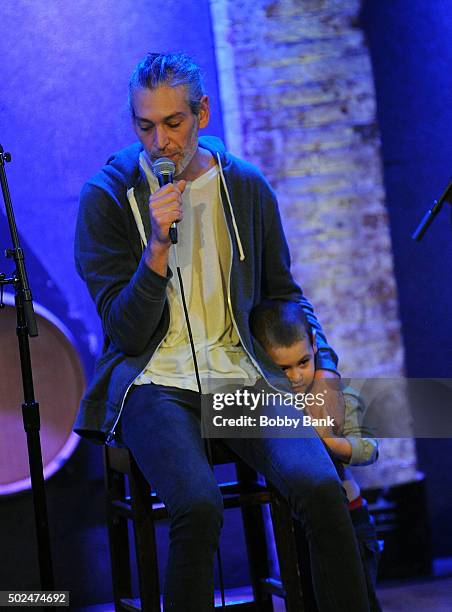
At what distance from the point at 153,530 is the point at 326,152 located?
56.3 inches

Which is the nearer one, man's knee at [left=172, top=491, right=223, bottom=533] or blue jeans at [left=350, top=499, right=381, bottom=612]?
man's knee at [left=172, top=491, right=223, bottom=533]

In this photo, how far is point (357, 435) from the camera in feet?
8.21

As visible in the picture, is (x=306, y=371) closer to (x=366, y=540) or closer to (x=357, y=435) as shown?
(x=357, y=435)

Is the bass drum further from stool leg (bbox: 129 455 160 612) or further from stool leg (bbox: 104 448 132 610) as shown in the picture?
stool leg (bbox: 129 455 160 612)

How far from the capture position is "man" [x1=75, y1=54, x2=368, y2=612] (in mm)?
2047

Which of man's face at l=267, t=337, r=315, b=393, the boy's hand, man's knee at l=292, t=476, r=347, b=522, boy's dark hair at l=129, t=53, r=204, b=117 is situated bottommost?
man's knee at l=292, t=476, r=347, b=522

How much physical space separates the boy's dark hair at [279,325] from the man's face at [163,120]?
1.50ft

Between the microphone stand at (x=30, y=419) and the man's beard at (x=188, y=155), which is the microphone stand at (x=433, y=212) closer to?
the man's beard at (x=188, y=155)

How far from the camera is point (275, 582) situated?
2.47 metres

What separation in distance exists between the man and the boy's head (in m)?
0.04

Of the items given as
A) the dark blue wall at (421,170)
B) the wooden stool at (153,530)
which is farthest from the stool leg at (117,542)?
the dark blue wall at (421,170)

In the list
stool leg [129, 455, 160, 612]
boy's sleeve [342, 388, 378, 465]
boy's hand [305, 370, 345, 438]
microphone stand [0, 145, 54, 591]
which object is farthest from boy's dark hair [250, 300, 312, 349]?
microphone stand [0, 145, 54, 591]

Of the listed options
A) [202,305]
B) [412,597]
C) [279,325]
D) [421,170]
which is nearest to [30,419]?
[202,305]

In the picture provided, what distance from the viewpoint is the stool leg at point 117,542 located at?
8.30 ft
